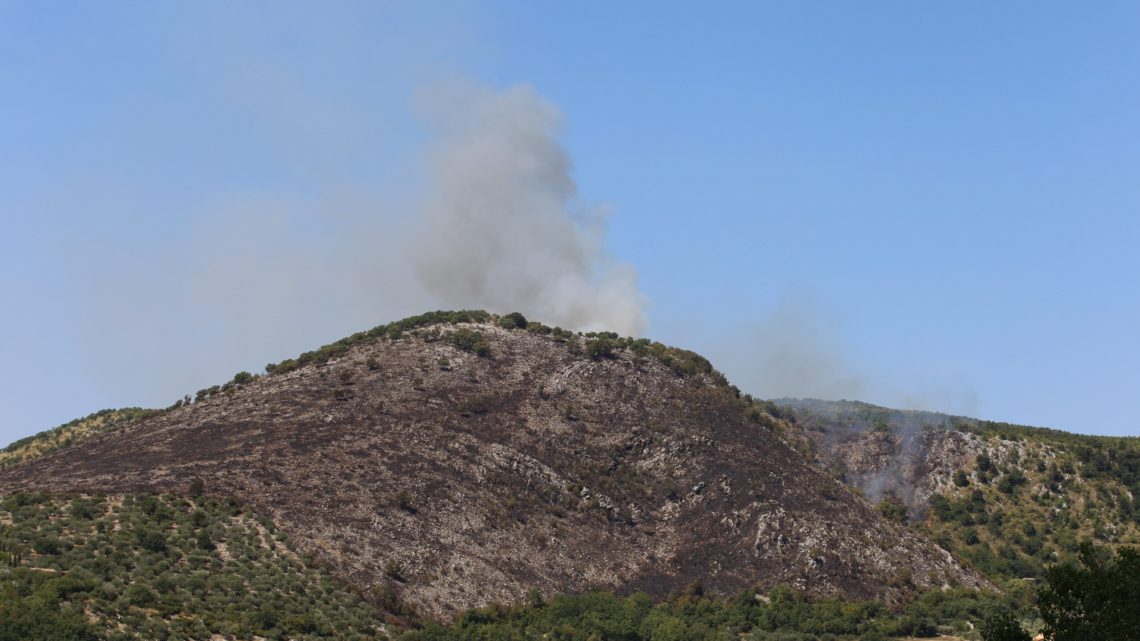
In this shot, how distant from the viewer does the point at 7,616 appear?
67.5 meters

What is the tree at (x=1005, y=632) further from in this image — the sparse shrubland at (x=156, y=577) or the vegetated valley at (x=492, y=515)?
the sparse shrubland at (x=156, y=577)

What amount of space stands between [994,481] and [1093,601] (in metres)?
102

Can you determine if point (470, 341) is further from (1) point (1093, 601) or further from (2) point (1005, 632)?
(1) point (1093, 601)

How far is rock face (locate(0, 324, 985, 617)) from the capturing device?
10081 cm

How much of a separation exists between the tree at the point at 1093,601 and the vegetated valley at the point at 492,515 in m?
22.7

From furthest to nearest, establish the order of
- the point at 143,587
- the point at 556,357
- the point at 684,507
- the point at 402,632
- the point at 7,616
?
the point at 556,357 → the point at 684,507 → the point at 402,632 → the point at 143,587 → the point at 7,616

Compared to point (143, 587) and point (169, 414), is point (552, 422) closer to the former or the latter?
point (169, 414)

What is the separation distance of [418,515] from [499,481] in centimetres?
1004

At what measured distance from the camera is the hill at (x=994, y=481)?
139 m

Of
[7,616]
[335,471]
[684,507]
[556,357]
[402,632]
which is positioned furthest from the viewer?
[556,357]

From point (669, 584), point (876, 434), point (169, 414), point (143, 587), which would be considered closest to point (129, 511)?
point (143, 587)

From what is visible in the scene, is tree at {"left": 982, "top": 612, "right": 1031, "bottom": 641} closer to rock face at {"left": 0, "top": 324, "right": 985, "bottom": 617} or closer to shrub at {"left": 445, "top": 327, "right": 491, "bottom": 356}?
rock face at {"left": 0, "top": 324, "right": 985, "bottom": 617}

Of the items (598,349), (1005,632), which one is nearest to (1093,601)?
(1005,632)

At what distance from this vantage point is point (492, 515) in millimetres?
107875
